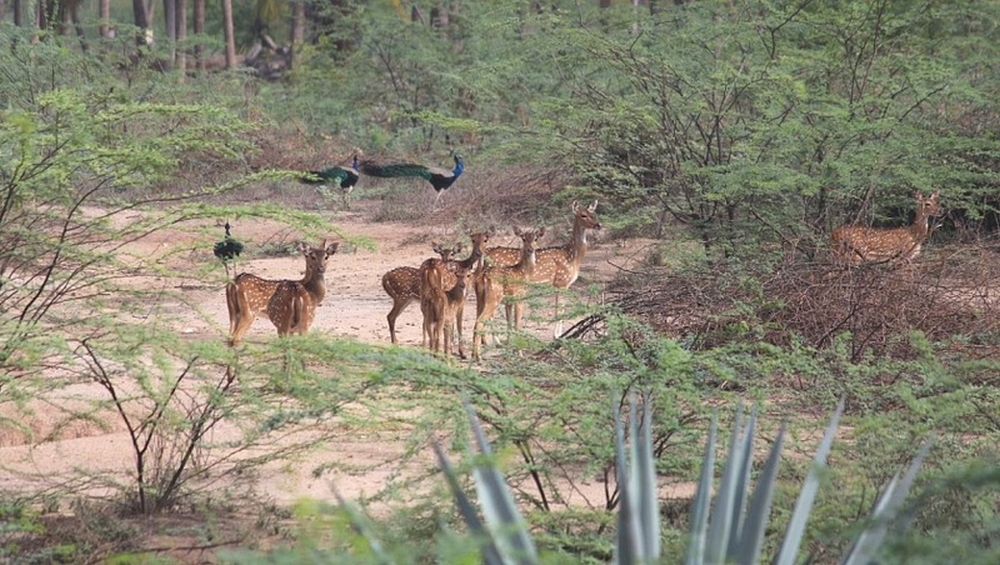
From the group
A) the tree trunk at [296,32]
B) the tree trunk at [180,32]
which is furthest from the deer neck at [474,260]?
the tree trunk at [296,32]

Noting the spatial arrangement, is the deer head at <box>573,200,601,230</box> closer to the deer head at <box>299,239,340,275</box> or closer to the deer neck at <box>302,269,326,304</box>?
the deer head at <box>299,239,340,275</box>

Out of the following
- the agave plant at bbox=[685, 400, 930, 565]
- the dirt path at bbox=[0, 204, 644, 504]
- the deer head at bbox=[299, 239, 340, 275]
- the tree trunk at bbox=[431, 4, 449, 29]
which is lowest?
the dirt path at bbox=[0, 204, 644, 504]

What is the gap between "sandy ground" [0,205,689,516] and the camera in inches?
344

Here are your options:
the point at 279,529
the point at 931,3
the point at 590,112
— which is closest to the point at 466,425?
the point at 279,529

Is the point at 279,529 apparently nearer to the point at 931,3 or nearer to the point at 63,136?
the point at 63,136

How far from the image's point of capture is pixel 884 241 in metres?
12.5

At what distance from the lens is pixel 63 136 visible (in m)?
8.30

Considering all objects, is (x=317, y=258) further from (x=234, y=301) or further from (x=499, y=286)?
(x=499, y=286)

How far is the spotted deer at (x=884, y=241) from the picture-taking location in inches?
440

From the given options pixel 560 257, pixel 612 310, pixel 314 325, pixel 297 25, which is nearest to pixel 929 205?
pixel 560 257

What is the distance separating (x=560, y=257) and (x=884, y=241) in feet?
8.68

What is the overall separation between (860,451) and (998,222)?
7.96 metres

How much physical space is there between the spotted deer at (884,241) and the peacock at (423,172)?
7.62m

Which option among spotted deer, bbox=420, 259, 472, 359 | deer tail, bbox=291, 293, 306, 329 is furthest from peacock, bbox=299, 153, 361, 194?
deer tail, bbox=291, 293, 306, 329
